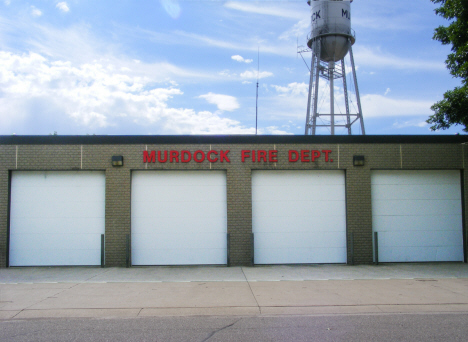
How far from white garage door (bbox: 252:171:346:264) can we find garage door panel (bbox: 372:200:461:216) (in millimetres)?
1307

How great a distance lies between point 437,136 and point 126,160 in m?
10.1

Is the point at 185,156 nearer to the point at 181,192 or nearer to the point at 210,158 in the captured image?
the point at 210,158

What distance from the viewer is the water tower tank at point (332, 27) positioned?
1089 inches

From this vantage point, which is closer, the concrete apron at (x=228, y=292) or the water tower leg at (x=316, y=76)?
the concrete apron at (x=228, y=292)

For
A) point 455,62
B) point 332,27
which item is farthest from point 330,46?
point 455,62

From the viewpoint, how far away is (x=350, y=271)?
492 inches

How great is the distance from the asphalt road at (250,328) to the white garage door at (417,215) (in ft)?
21.3

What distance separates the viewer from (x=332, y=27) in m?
27.7

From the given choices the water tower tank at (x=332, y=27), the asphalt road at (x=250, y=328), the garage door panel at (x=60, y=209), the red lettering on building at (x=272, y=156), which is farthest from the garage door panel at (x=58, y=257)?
the water tower tank at (x=332, y=27)

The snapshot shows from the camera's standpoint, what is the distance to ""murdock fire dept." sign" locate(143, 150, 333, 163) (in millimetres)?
13781

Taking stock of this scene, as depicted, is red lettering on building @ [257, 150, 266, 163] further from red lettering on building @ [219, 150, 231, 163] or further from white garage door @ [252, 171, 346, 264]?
red lettering on building @ [219, 150, 231, 163]

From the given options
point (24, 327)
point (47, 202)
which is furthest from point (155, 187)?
point (24, 327)

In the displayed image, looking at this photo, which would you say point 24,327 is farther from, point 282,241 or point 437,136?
point 437,136

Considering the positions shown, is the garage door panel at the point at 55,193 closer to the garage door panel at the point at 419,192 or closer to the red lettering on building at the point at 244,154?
the red lettering on building at the point at 244,154
